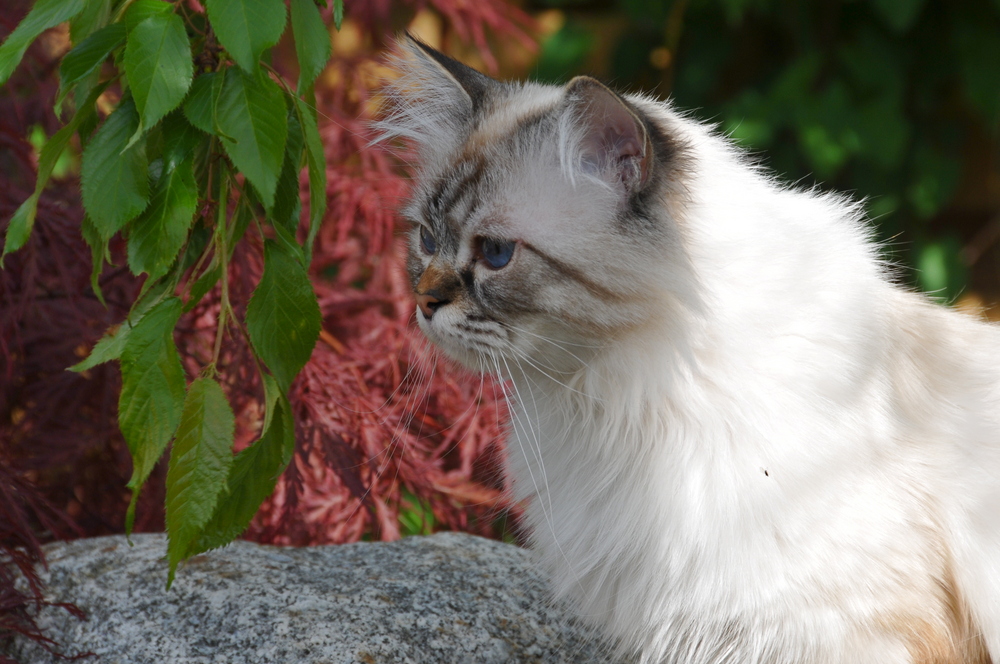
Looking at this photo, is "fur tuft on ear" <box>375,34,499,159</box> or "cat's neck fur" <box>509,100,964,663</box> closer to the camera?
"cat's neck fur" <box>509,100,964,663</box>

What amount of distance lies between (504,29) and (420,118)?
1.13 metres

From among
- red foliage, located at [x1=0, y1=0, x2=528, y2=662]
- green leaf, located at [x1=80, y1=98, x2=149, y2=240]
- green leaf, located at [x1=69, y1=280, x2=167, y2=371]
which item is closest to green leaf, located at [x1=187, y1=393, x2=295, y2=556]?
green leaf, located at [x1=69, y1=280, x2=167, y2=371]

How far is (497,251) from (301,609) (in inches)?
32.5

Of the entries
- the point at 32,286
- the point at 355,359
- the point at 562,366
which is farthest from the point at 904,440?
the point at 32,286

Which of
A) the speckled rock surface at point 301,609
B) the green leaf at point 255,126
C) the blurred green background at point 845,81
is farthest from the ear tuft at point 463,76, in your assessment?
the blurred green background at point 845,81

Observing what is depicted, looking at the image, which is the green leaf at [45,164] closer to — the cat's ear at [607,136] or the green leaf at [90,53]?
the green leaf at [90,53]

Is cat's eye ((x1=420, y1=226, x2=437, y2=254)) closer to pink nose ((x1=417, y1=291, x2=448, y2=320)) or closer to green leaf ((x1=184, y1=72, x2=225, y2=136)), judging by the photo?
pink nose ((x1=417, y1=291, x2=448, y2=320))

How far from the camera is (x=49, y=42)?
2.61 metres

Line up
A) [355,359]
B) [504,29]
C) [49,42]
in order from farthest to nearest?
[504,29] → [49,42] → [355,359]

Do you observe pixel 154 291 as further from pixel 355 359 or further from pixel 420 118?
pixel 355 359

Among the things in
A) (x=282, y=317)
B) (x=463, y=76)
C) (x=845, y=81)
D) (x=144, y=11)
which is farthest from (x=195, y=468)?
(x=845, y=81)

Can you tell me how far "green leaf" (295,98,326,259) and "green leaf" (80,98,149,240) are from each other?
8.3 inches

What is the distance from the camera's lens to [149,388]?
1155 millimetres

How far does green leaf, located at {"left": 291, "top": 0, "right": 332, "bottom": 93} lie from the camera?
117cm
